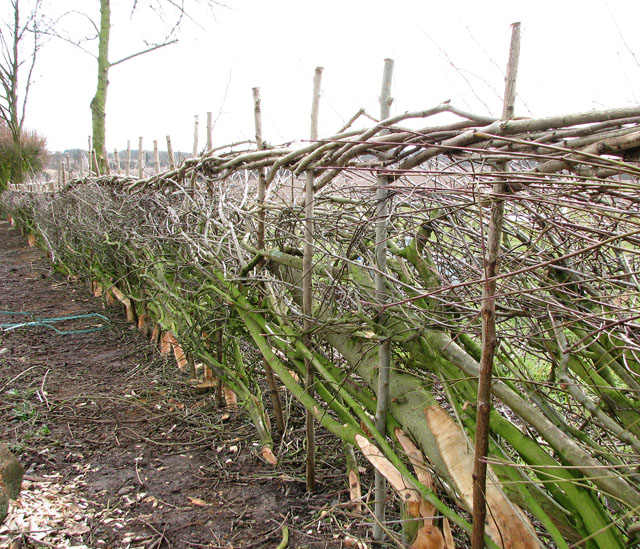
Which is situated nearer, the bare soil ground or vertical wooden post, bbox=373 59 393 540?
vertical wooden post, bbox=373 59 393 540

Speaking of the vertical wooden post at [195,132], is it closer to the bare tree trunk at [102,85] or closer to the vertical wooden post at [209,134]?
A: the vertical wooden post at [209,134]

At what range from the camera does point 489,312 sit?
1278mm

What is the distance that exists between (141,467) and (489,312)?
2887 mm

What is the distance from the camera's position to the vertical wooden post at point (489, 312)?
3.89 feet

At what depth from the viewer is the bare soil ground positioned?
2.58 meters

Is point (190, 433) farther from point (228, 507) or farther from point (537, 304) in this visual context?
point (537, 304)

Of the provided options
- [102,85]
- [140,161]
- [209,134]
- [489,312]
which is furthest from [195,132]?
[102,85]

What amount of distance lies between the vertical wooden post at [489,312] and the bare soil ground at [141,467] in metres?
1.30

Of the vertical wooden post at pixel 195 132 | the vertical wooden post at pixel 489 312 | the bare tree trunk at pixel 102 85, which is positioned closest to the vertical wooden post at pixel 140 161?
the vertical wooden post at pixel 195 132

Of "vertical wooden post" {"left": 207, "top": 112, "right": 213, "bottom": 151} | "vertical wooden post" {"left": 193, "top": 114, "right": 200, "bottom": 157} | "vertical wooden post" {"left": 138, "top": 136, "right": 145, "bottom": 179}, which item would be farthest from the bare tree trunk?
"vertical wooden post" {"left": 207, "top": 112, "right": 213, "bottom": 151}

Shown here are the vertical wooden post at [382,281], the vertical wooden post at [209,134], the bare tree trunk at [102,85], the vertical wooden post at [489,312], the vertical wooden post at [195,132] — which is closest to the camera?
the vertical wooden post at [489,312]

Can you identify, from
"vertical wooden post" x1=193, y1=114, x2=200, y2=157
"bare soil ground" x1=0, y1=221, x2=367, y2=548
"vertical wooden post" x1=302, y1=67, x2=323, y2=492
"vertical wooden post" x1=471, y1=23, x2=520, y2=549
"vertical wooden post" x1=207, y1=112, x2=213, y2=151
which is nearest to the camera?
"vertical wooden post" x1=471, y1=23, x2=520, y2=549

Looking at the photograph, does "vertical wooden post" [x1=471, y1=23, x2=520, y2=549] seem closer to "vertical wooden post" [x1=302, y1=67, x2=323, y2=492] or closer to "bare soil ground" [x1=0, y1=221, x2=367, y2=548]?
"vertical wooden post" [x1=302, y1=67, x2=323, y2=492]

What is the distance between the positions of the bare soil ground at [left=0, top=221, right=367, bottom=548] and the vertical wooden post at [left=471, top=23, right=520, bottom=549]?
1.30 meters
